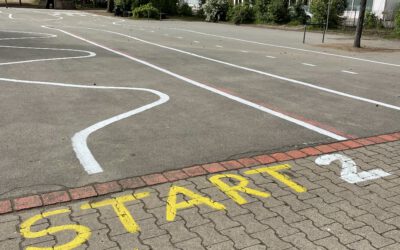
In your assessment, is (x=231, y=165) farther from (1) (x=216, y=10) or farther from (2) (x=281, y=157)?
(1) (x=216, y=10)

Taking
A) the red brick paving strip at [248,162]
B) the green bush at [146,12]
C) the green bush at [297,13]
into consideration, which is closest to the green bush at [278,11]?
the green bush at [297,13]

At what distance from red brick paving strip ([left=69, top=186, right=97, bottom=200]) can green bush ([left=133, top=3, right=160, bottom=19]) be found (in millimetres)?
41957

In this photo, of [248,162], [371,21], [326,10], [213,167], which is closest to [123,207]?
[213,167]

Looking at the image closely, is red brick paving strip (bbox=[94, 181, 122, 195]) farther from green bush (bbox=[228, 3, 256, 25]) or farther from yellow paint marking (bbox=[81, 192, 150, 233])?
green bush (bbox=[228, 3, 256, 25])

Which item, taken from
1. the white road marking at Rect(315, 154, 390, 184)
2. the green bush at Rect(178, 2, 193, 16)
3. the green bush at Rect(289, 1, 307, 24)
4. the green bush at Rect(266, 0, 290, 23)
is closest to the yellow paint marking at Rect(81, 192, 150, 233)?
the white road marking at Rect(315, 154, 390, 184)

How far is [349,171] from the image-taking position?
5430 millimetres

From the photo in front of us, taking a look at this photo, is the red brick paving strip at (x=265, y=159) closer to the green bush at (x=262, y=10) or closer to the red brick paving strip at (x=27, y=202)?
the red brick paving strip at (x=27, y=202)

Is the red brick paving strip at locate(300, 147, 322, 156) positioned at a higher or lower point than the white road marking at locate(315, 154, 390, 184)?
higher

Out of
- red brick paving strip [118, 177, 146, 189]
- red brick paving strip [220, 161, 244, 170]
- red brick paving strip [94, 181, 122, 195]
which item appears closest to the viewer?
red brick paving strip [94, 181, 122, 195]

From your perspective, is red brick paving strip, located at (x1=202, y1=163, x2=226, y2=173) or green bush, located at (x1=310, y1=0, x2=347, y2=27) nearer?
red brick paving strip, located at (x1=202, y1=163, x2=226, y2=173)

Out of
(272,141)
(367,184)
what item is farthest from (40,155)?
(367,184)

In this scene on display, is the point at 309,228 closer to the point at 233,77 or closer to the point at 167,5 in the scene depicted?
the point at 233,77

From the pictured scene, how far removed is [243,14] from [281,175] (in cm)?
3821

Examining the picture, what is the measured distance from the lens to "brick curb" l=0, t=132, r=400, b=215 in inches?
174
